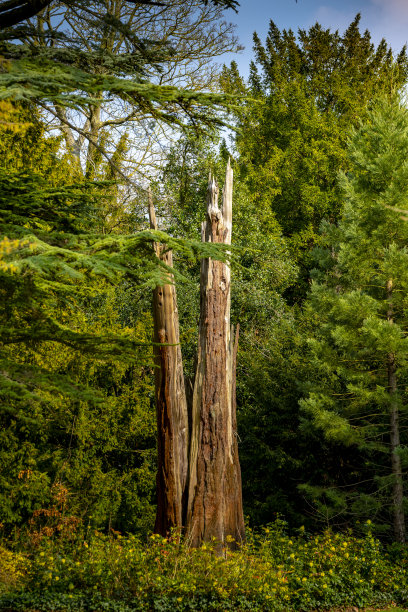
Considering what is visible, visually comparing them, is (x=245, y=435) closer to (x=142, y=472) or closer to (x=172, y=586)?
(x=142, y=472)

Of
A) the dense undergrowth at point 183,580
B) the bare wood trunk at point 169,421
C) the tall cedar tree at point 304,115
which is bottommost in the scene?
the dense undergrowth at point 183,580

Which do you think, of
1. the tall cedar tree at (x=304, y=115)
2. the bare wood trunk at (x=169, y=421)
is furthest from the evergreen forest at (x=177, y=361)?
the tall cedar tree at (x=304, y=115)

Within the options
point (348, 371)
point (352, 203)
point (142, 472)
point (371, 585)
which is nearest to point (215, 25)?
point (352, 203)

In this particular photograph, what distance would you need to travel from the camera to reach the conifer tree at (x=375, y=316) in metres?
10.9

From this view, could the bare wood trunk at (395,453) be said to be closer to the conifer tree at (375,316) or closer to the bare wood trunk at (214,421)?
the conifer tree at (375,316)

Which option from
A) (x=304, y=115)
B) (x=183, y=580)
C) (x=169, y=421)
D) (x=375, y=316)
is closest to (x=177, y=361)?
(x=169, y=421)

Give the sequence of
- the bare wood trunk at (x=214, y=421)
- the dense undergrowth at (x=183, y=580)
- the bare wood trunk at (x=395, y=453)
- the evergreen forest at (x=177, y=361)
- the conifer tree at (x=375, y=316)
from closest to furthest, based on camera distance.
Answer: the evergreen forest at (x=177, y=361)
the dense undergrowth at (x=183, y=580)
the bare wood trunk at (x=214, y=421)
the bare wood trunk at (x=395, y=453)
the conifer tree at (x=375, y=316)

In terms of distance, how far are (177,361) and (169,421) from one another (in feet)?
2.80

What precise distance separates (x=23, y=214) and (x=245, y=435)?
9426mm

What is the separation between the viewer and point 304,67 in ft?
96.8

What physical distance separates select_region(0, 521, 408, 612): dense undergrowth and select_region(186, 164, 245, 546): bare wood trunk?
441mm

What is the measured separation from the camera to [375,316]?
37.5ft

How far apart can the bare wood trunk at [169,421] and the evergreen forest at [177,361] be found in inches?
1.2

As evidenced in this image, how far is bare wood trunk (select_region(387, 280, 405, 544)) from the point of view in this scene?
10773mm
